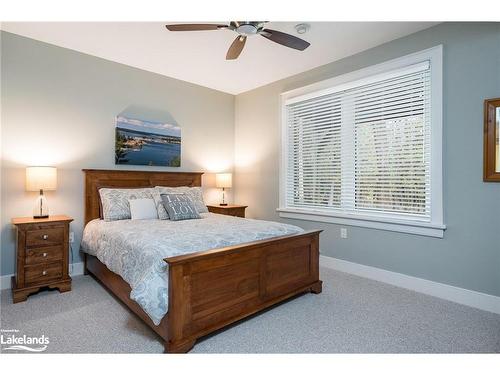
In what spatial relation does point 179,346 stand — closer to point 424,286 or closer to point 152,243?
point 152,243

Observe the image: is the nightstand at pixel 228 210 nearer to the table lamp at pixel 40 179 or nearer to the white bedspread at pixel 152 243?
the white bedspread at pixel 152 243

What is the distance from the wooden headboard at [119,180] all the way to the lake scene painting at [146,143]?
0.17 metres

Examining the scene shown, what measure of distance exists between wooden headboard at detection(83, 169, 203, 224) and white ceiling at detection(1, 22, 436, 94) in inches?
56.4

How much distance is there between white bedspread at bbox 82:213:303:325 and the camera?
1821 mm

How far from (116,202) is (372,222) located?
116 inches

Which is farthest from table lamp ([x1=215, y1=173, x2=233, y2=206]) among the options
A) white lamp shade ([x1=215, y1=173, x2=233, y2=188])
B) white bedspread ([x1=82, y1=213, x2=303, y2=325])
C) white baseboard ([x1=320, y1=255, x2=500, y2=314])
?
white baseboard ([x1=320, y1=255, x2=500, y2=314])

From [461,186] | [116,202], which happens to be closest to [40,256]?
[116,202]

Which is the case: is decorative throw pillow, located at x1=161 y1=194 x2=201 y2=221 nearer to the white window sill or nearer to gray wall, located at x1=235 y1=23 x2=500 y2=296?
the white window sill

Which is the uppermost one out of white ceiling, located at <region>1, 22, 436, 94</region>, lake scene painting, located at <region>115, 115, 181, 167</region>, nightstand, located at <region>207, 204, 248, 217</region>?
white ceiling, located at <region>1, 22, 436, 94</region>
